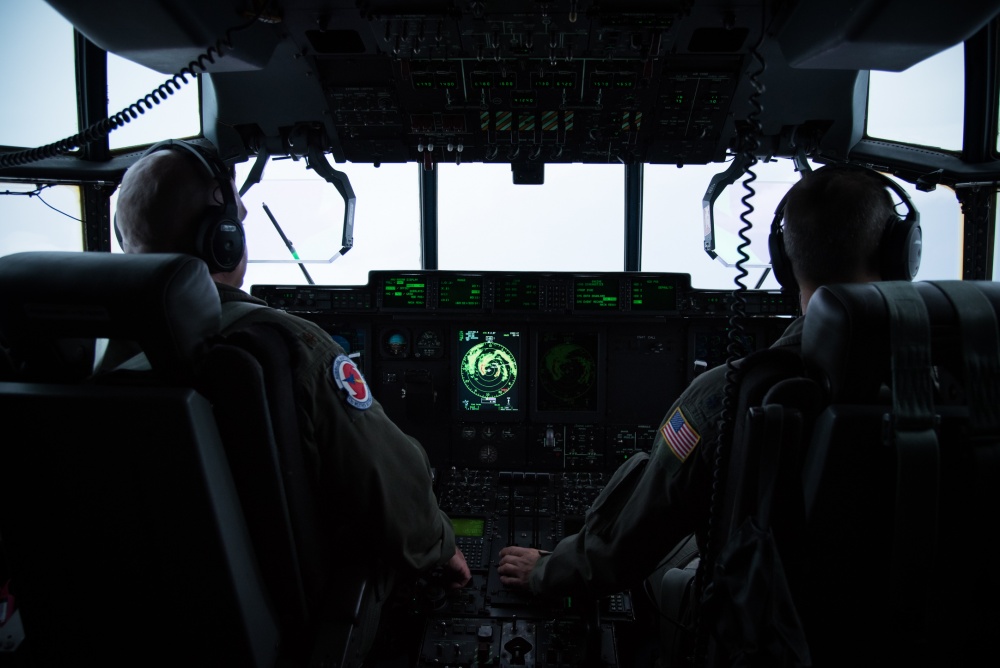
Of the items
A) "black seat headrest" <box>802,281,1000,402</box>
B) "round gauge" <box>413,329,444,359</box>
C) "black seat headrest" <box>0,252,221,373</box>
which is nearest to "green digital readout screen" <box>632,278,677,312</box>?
"round gauge" <box>413,329,444,359</box>

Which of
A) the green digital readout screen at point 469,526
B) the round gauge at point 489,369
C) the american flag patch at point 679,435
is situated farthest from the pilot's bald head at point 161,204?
the round gauge at point 489,369

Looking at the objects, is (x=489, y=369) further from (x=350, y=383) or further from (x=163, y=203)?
(x=163, y=203)

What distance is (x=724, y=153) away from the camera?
234cm

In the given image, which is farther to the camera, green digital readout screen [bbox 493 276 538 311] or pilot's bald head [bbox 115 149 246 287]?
green digital readout screen [bbox 493 276 538 311]

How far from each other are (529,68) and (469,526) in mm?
1485

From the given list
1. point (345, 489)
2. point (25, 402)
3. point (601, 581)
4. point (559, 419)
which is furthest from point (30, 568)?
point (559, 419)

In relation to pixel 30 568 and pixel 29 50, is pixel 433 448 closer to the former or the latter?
pixel 30 568

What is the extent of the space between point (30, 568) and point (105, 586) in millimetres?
126

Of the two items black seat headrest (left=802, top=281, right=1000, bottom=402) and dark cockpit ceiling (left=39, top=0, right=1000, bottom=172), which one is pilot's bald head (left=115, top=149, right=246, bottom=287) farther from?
black seat headrest (left=802, top=281, right=1000, bottom=402)

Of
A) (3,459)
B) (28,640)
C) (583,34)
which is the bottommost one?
(28,640)

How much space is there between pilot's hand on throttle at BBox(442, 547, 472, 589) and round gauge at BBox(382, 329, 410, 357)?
1.04 m

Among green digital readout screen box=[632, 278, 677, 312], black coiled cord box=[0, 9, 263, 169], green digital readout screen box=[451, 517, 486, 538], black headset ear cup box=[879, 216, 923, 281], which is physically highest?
black coiled cord box=[0, 9, 263, 169]

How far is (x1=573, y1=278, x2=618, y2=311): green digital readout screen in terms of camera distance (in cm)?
237

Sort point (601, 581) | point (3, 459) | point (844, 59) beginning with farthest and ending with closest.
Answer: point (844, 59)
point (601, 581)
point (3, 459)
